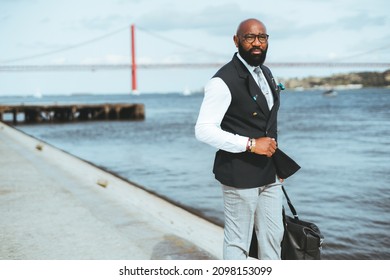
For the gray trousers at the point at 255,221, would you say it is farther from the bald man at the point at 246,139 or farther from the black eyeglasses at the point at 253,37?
the black eyeglasses at the point at 253,37

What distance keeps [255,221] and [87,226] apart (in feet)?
6.49

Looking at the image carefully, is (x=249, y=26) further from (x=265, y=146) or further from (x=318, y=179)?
(x=318, y=179)

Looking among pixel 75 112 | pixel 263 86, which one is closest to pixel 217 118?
pixel 263 86

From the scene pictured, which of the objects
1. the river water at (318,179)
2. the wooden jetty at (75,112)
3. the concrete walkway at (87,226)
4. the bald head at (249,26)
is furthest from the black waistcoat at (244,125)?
the wooden jetty at (75,112)

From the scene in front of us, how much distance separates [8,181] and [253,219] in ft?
15.1

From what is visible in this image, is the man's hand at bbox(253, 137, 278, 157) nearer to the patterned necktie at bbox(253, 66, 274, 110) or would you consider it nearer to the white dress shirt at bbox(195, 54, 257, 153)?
the white dress shirt at bbox(195, 54, 257, 153)

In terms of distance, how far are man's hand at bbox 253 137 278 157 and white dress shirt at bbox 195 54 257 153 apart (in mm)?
60

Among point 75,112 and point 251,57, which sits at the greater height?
point 251,57

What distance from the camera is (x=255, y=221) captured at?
7.53 feet

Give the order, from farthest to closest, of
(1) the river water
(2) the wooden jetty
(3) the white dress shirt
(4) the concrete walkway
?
(2) the wooden jetty, (1) the river water, (4) the concrete walkway, (3) the white dress shirt

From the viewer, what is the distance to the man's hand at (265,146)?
210 cm

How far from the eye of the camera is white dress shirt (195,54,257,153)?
206cm

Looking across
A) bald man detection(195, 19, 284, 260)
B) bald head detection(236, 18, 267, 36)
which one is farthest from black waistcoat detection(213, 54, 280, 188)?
bald head detection(236, 18, 267, 36)

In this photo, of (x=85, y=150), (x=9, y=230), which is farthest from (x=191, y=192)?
(x=85, y=150)
